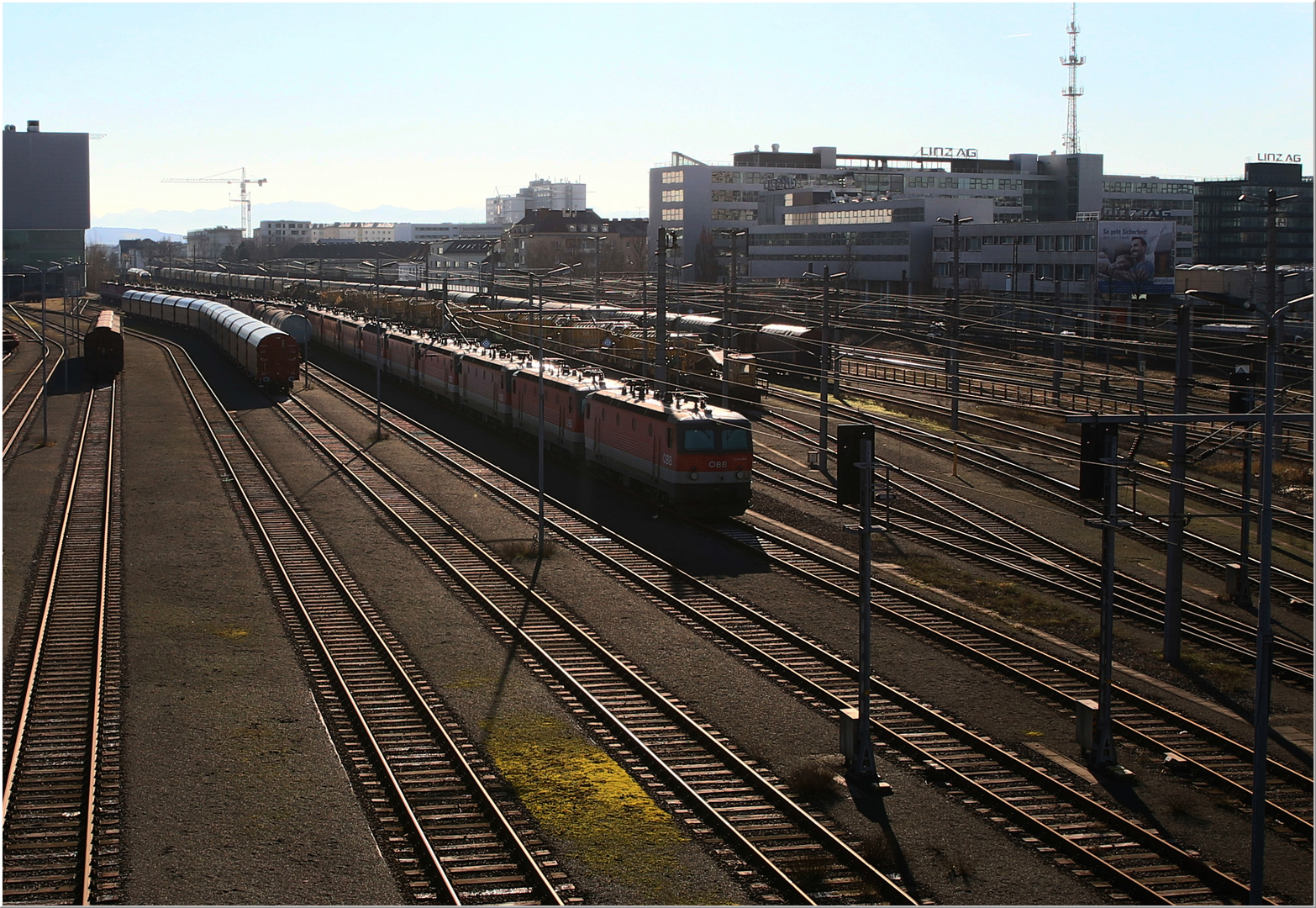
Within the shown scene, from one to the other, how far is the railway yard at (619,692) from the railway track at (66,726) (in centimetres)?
7

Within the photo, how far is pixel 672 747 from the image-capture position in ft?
51.4

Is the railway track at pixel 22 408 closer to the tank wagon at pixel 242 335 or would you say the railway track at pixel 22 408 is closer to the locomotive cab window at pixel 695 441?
the tank wagon at pixel 242 335

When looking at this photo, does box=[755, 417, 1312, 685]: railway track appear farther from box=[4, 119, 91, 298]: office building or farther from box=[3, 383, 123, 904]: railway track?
box=[4, 119, 91, 298]: office building

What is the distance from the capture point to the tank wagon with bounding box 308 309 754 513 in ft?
92.3

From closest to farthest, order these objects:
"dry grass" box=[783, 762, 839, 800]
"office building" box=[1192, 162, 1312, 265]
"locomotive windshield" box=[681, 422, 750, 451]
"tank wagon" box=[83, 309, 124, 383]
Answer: "dry grass" box=[783, 762, 839, 800] < "locomotive windshield" box=[681, 422, 750, 451] < "tank wagon" box=[83, 309, 124, 383] < "office building" box=[1192, 162, 1312, 265]

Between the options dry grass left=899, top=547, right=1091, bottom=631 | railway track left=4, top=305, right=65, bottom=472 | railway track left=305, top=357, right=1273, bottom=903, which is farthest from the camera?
railway track left=4, top=305, right=65, bottom=472

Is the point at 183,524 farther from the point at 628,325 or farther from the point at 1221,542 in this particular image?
the point at 628,325

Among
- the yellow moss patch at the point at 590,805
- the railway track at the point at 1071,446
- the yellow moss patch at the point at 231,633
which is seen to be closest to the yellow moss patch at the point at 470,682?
the yellow moss patch at the point at 590,805

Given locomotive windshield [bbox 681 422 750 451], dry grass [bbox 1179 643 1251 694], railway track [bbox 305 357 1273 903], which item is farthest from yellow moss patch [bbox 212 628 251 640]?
dry grass [bbox 1179 643 1251 694]

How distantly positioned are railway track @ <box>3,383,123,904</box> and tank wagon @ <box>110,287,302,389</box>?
918 inches

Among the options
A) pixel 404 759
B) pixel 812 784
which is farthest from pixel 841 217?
pixel 812 784

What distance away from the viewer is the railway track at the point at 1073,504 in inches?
941

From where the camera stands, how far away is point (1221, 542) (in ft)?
90.8

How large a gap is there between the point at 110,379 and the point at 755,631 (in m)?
45.2
